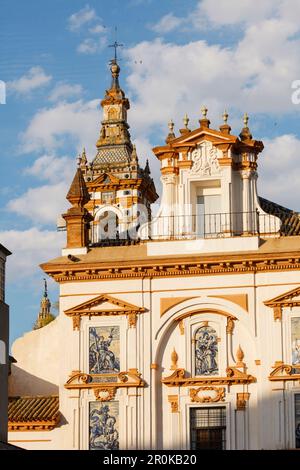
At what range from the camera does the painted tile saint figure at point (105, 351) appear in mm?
47900

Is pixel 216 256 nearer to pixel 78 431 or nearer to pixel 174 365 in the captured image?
pixel 174 365

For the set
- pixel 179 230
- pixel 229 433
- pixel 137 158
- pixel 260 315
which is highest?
pixel 137 158

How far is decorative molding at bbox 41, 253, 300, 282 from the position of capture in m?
47.4

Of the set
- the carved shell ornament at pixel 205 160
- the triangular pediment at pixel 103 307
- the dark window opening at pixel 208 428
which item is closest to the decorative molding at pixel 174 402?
the dark window opening at pixel 208 428

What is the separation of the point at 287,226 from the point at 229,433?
792cm

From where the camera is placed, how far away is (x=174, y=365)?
157 ft

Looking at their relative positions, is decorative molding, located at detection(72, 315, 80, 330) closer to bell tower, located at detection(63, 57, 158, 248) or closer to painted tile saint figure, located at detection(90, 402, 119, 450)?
painted tile saint figure, located at detection(90, 402, 119, 450)

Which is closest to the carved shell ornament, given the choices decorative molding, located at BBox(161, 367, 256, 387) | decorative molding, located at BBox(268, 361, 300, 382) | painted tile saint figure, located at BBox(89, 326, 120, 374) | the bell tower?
painted tile saint figure, located at BBox(89, 326, 120, 374)

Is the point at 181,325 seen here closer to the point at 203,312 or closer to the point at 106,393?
the point at 203,312

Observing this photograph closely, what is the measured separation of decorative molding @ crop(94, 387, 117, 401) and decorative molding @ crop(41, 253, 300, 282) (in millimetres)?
3878

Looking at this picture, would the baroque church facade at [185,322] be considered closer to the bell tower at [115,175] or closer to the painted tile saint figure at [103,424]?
the painted tile saint figure at [103,424]

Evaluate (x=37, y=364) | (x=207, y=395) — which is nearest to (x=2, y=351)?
(x=207, y=395)

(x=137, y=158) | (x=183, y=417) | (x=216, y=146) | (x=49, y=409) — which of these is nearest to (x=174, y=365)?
(x=183, y=417)

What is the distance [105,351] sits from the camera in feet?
158
